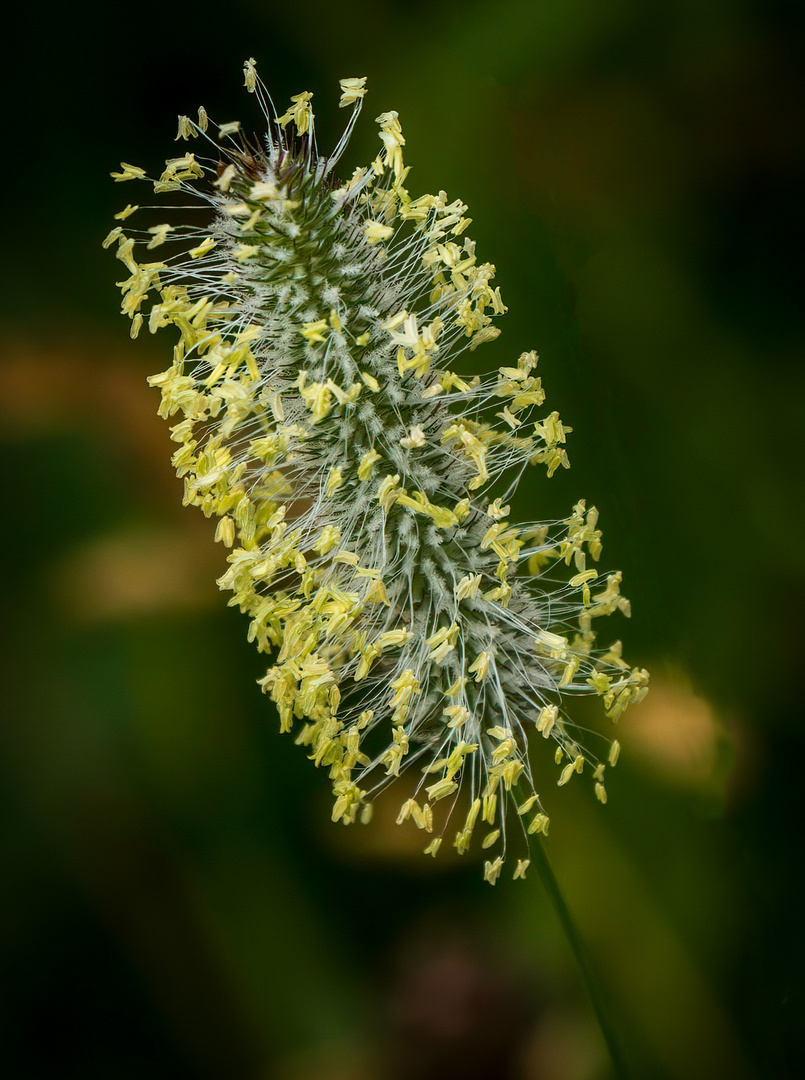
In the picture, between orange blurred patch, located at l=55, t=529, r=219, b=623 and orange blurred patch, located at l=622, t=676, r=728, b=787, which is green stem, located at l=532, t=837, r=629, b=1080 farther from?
orange blurred patch, located at l=55, t=529, r=219, b=623

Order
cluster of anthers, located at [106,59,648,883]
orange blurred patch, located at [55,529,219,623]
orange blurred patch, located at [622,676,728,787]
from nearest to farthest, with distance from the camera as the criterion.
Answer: cluster of anthers, located at [106,59,648,883] < orange blurred patch, located at [622,676,728,787] < orange blurred patch, located at [55,529,219,623]

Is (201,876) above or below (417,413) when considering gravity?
below

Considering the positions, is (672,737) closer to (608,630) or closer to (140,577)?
(608,630)

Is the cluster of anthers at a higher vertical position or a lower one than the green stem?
higher

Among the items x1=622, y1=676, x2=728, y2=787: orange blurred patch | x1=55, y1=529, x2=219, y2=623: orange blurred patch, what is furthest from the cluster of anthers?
x1=55, y1=529, x2=219, y2=623: orange blurred patch

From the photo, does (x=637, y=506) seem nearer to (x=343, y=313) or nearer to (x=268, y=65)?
(x=343, y=313)

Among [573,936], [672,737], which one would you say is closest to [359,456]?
[573,936]

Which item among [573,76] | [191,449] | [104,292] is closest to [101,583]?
[104,292]
